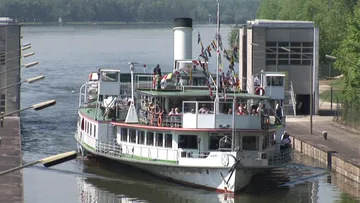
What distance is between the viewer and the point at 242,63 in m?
77.1

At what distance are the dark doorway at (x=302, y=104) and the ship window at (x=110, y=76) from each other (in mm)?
19961

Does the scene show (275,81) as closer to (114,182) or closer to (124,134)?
(124,134)

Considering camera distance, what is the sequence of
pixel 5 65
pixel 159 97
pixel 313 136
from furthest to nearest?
pixel 5 65 → pixel 313 136 → pixel 159 97

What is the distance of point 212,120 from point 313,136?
14414 millimetres

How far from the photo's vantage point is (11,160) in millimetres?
48719

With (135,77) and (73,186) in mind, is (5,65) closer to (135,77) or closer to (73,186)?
(135,77)

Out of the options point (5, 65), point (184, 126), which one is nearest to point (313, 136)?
point (184, 126)

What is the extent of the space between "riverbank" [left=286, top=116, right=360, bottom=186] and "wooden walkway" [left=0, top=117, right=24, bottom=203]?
14462mm

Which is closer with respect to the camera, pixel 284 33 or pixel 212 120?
pixel 212 120

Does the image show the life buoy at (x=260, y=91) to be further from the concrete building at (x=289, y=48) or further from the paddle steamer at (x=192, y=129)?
the concrete building at (x=289, y=48)

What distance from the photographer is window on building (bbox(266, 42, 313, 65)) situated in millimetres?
72688

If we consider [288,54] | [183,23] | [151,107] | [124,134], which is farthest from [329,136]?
[288,54]

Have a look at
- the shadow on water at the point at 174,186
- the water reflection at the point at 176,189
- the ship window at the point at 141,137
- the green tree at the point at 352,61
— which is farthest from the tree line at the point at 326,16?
the ship window at the point at 141,137

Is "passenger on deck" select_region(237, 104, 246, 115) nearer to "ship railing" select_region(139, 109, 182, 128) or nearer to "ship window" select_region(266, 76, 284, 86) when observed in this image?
"ship railing" select_region(139, 109, 182, 128)
